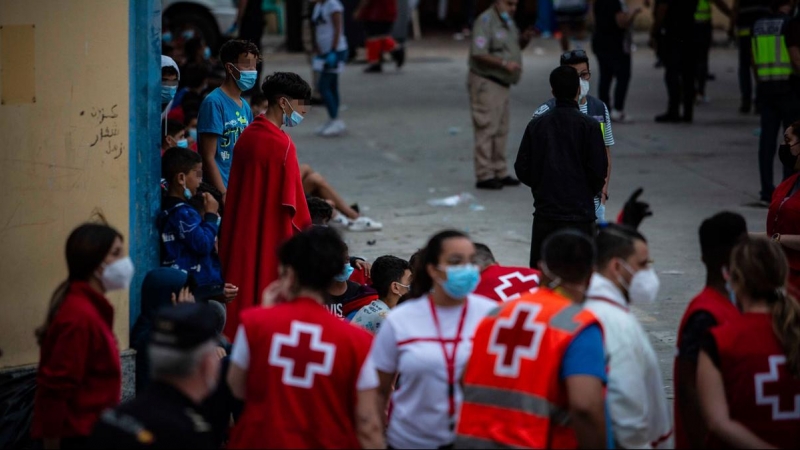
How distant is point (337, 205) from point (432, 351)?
262 inches

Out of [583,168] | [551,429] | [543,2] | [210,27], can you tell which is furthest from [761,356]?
[543,2]

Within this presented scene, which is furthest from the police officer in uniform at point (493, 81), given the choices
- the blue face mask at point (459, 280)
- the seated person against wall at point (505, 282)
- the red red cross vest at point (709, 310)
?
the blue face mask at point (459, 280)

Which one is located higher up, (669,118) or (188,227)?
(188,227)

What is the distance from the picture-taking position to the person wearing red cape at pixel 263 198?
6.65 meters

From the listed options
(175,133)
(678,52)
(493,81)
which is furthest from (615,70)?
(175,133)

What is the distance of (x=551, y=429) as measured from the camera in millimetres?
4125

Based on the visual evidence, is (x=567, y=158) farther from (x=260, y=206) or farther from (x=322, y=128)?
(x=322, y=128)

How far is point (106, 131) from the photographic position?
635cm

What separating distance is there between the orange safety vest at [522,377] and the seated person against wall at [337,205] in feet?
21.8

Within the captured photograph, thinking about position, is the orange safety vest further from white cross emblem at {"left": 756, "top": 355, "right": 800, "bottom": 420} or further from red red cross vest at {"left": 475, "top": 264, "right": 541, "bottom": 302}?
red red cross vest at {"left": 475, "top": 264, "right": 541, "bottom": 302}

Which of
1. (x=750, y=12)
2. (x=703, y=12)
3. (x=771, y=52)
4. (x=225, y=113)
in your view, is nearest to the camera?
(x=225, y=113)

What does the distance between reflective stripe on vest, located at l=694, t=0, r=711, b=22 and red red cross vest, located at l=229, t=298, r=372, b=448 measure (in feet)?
44.4

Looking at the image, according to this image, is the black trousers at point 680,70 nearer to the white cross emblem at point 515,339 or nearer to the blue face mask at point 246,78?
the blue face mask at point 246,78

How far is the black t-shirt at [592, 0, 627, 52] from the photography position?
16328mm
